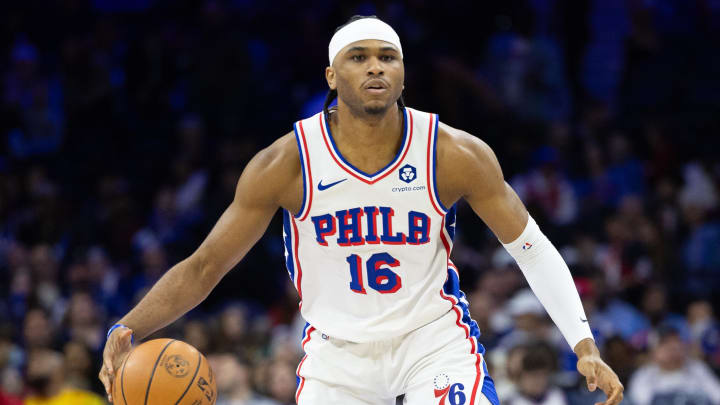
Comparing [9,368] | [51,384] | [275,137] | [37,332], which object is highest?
[275,137]

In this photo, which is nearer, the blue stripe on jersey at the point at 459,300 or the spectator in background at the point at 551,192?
the blue stripe on jersey at the point at 459,300

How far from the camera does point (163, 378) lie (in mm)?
4734

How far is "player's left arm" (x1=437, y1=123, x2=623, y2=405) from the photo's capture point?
481 cm

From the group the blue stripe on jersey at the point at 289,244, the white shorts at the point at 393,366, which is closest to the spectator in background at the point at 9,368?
the blue stripe on jersey at the point at 289,244

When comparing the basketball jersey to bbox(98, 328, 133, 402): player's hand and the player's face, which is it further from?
bbox(98, 328, 133, 402): player's hand

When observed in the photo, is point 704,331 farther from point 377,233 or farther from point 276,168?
point 276,168

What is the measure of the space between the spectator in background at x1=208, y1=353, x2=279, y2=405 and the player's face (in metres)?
4.28

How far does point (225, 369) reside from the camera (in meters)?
8.73

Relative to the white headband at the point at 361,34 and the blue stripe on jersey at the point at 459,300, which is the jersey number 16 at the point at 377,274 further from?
the white headband at the point at 361,34

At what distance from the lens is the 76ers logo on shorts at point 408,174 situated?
4852 mm

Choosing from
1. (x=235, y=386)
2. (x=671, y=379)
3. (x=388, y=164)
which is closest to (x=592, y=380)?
(x=388, y=164)

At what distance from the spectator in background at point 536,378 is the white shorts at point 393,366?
2.83 metres

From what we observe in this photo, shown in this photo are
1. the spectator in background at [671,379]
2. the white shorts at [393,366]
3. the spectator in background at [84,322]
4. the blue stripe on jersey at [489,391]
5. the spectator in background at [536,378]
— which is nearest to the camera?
the blue stripe on jersey at [489,391]

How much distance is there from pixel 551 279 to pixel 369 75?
1271mm
